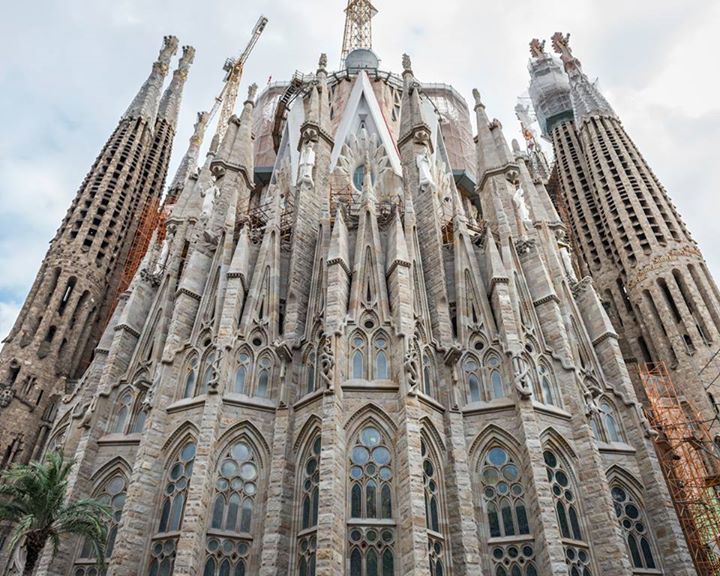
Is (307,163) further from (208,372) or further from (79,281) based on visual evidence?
(79,281)

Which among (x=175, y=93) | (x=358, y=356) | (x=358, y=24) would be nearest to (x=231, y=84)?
(x=175, y=93)

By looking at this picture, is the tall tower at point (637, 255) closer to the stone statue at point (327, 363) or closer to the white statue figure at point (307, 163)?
the stone statue at point (327, 363)

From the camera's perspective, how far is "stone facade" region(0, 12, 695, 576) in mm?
13969

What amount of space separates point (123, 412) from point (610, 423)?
14.3m

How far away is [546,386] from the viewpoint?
17156 mm

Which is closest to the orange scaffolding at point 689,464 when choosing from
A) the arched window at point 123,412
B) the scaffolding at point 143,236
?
the arched window at point 123,412

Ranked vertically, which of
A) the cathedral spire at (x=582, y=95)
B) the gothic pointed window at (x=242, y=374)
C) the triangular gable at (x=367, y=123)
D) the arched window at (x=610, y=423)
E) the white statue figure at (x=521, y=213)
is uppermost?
the cathedral spire at (x=582, y=95)

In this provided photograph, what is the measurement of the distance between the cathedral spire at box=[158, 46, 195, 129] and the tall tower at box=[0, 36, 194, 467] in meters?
0.67

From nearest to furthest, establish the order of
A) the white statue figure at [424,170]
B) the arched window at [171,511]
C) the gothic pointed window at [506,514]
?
the gothic pointed window at [506,514], the arched window at [171,511], the white statue figure at [424,170]

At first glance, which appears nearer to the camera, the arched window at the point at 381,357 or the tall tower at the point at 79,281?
the arched window at the point at 381,357

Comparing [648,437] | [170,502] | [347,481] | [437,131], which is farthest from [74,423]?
[437,131]

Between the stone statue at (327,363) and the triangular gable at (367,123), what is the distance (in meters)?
11.5

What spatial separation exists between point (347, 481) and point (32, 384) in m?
18.6

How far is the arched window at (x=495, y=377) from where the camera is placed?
1652 cm
